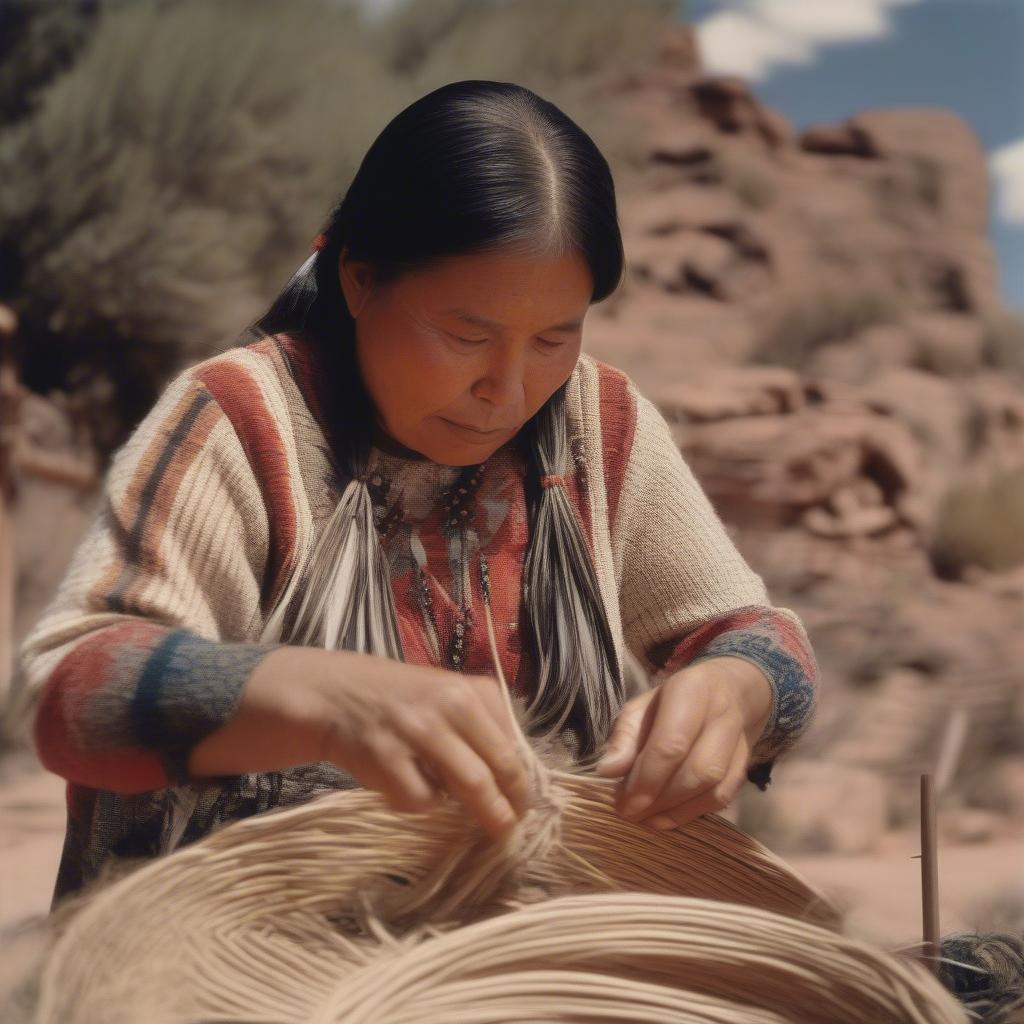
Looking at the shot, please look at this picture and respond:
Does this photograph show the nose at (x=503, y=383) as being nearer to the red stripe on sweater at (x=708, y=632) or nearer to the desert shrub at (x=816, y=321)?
the red stripe on sweater at (x=708, y=632)

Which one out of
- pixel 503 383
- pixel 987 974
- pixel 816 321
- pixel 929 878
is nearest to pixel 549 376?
pixel 503 383

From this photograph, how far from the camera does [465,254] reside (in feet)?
3.84

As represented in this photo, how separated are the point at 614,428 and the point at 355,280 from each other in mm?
335

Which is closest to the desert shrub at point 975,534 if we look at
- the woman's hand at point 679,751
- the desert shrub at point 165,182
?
the desert shrub at point 165,182

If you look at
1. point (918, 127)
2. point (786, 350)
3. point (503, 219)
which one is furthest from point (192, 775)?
point (918, 127)

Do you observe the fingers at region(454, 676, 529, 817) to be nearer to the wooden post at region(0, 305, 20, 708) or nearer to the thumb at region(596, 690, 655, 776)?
the thumb at region(596, 690, 655, 776)

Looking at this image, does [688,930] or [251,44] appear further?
[251,44]

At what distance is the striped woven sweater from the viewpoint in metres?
1.03

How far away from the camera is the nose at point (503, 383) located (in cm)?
120

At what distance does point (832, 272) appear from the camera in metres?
9.29

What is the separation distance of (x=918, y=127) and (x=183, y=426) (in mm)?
10774

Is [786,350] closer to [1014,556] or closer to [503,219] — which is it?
[1014,556]

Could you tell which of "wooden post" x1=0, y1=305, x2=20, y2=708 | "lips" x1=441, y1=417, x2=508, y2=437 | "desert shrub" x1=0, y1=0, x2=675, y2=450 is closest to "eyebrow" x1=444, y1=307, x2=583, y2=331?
"lips" x1=441, y1=417, x2=508, y2=437

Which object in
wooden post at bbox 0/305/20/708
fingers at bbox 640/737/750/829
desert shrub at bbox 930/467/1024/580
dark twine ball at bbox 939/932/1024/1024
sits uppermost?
fingers at bbox 640/737/750/829
